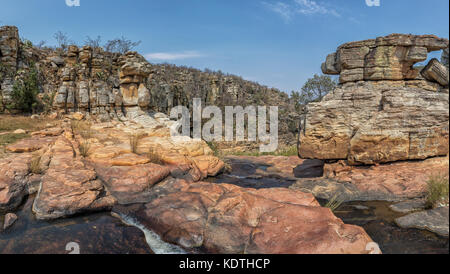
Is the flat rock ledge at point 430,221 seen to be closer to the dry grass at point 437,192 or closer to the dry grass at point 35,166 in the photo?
the dry grass at point 437,192

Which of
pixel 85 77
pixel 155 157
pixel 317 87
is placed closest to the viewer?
pixel 155 157

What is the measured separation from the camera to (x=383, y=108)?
553 centimetres

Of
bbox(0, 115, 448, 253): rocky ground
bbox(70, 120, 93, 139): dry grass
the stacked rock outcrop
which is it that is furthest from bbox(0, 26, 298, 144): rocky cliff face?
bbox(0, 115, 448, 253): rocky ground

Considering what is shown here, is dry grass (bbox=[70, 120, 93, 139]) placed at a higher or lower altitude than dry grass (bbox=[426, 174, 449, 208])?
higher

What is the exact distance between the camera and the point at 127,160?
520 cm

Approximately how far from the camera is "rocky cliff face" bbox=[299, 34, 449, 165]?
5.06m

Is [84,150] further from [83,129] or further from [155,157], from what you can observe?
[83,129]

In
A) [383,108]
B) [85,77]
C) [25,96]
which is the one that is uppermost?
[85,77]

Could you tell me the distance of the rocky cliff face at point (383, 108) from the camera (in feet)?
16.6

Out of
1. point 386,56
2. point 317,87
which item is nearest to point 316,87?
point 317,87

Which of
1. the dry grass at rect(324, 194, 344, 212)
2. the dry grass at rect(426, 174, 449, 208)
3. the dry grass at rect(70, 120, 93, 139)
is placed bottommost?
the dry grass at rect(324, 194, 344, 212)

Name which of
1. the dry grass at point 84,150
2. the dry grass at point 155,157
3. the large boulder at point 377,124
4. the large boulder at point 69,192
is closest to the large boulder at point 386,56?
the large boulder at point 377,124

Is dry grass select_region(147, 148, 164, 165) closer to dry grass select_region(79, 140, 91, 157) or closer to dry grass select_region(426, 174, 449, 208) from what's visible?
dry grass select_region(79, 140, 91, 157)
